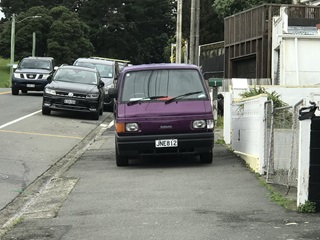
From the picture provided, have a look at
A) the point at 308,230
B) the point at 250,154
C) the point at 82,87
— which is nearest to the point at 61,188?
the point at 250,154

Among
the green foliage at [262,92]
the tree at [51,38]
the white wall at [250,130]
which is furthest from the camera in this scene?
the tree at [51,38]

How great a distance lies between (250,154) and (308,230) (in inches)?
191

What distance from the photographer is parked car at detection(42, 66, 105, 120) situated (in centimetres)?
1991

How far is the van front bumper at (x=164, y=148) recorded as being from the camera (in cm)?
1132

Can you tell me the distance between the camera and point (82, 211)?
8031mm

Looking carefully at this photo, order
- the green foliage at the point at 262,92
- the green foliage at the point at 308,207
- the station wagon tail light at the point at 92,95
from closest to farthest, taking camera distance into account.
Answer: the green foliage at the point at 308,207, the green foliage at the point at 262,92, the station wagon tail light at the point at 92,95

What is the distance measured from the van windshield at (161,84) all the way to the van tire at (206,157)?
1.06 metres

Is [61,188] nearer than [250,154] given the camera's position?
Yes

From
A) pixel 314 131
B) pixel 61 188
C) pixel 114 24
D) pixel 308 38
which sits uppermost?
pixel 114 24

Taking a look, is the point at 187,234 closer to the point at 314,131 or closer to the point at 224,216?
the point at 224,216

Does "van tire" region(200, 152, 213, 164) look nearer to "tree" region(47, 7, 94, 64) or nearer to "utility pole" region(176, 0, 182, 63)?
"utility pole" region(176, 0, 182, 63)

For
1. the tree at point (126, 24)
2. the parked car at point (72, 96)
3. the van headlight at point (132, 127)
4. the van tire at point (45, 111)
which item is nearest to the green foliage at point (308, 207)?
the van headlight at point (132, 127)

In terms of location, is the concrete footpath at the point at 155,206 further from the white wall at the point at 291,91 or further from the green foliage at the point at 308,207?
the white wall at the point at 291,91

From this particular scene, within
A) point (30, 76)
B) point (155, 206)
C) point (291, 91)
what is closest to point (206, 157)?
point (155, 206)
